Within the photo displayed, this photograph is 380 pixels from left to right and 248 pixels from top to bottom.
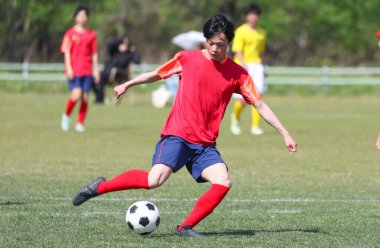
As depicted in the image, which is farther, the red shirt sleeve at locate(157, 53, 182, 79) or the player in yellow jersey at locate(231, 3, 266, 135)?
Answer: the player in yellow jersey at locate(231, 3, 266, 135)

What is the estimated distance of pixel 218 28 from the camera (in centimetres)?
699

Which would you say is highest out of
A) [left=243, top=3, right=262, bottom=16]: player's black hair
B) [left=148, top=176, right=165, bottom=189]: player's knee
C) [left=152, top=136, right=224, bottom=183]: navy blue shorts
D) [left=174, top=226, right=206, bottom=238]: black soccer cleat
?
[left=243, top=3, right=262, bottom=16]: player's black hair

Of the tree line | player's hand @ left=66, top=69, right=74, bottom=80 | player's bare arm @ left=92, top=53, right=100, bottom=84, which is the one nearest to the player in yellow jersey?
player's bare arm @ left=92, top=53, right=100, bottom=84

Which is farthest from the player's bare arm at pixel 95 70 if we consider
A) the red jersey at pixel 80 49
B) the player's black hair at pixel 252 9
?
the player's black hair at pixel 252 9

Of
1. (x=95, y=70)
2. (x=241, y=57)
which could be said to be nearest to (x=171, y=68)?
(x=241, y=57)

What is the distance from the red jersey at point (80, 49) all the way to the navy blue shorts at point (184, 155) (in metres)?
10.5

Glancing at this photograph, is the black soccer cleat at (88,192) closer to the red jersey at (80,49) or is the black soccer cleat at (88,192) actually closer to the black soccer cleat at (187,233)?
the black soccer cleat at (187,233)

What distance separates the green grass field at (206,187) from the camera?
7.07 m

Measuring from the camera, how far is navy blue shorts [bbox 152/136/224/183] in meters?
7.07

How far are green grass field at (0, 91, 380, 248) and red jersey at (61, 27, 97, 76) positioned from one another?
1.19 m

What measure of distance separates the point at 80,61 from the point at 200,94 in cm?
1056

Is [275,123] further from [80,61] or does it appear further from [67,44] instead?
[67,44]

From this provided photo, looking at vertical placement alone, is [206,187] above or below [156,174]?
below

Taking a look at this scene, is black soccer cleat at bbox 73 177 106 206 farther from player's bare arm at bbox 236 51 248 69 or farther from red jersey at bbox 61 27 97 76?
red jersey at bbox 61 27 97 76
